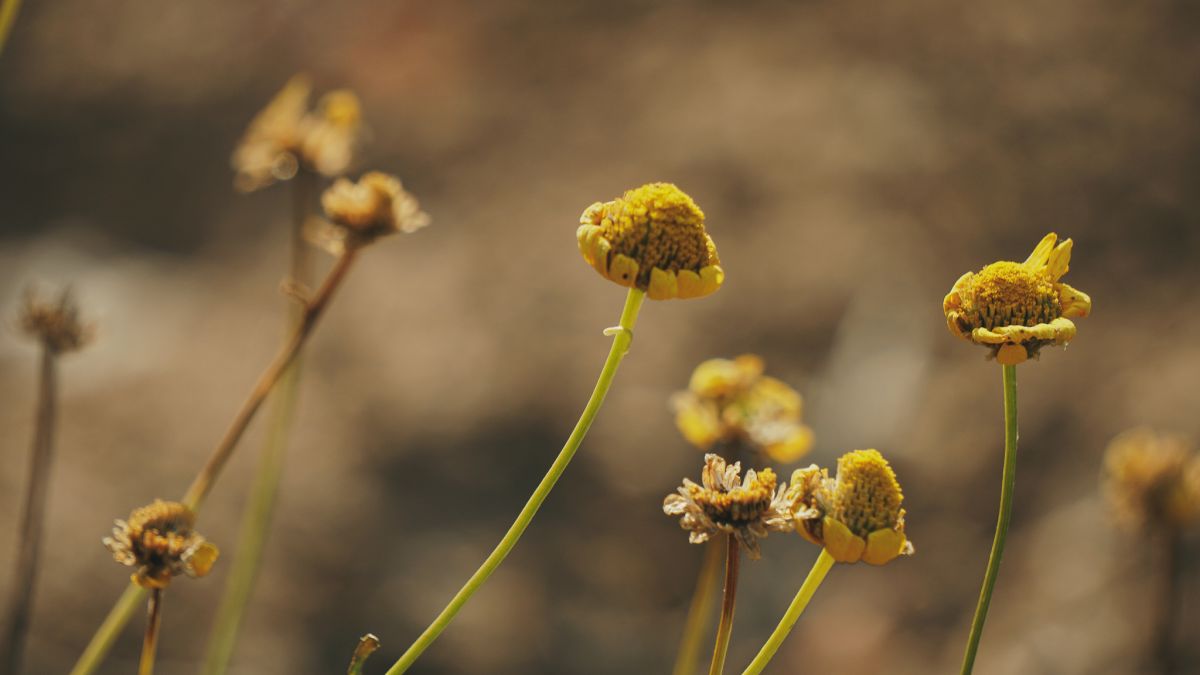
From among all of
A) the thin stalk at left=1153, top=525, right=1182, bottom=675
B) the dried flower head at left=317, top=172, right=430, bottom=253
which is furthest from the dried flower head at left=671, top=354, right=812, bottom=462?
the thin stalk at left=1153, top=525, right=1182, bottom=675

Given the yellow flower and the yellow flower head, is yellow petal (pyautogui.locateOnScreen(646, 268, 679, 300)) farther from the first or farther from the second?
the yellow flower

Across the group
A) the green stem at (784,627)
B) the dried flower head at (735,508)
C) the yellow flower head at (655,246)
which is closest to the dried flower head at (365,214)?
the yellow flower head at (655,246)

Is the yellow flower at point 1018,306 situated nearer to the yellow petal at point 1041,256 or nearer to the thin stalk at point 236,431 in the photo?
the yellow petal at point 1041,256

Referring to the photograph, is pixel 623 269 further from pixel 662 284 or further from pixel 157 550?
pixel 157 550

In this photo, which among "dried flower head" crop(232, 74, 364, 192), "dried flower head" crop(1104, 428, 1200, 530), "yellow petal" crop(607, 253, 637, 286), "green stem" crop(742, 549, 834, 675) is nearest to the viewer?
"green stem" crop(742, 549, 834, 675)

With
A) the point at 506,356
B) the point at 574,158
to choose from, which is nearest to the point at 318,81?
the point at 574,158

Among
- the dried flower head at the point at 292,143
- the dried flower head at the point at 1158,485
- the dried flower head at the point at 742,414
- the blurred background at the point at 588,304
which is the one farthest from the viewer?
the blurred background at the point at 588,304

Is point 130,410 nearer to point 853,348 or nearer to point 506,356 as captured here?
point 506,356
